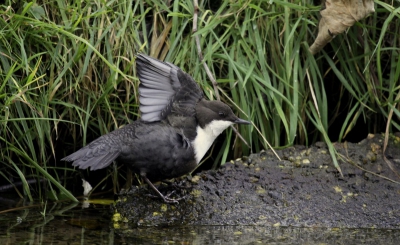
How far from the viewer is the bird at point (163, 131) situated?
4074mm

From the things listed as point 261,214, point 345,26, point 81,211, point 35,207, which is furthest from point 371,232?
point 35,207

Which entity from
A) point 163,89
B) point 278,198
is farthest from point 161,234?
point 163,89

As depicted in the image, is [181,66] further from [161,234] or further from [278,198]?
[161,234]

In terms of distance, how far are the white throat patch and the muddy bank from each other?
18cm

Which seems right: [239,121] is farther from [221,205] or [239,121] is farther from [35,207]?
[35,207]

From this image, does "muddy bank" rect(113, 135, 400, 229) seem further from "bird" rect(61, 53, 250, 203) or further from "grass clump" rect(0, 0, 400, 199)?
A: "grass clump" rect(0, 0, 400, 199)

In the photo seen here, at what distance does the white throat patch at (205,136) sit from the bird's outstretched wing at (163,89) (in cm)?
12

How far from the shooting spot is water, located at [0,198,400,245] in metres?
3.77

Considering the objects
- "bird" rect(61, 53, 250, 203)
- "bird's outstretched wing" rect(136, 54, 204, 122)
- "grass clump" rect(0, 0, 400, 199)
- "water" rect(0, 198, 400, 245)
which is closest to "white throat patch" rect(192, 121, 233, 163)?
"bird" rect(61, 53, 250, 203)

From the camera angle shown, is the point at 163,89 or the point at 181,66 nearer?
the point at 163,89

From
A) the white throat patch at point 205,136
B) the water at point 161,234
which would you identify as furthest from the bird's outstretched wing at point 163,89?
the water at point 161,234

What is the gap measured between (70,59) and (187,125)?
905 millimetres

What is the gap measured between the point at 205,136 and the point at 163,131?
0.25 m

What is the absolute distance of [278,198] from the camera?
4164 mm
